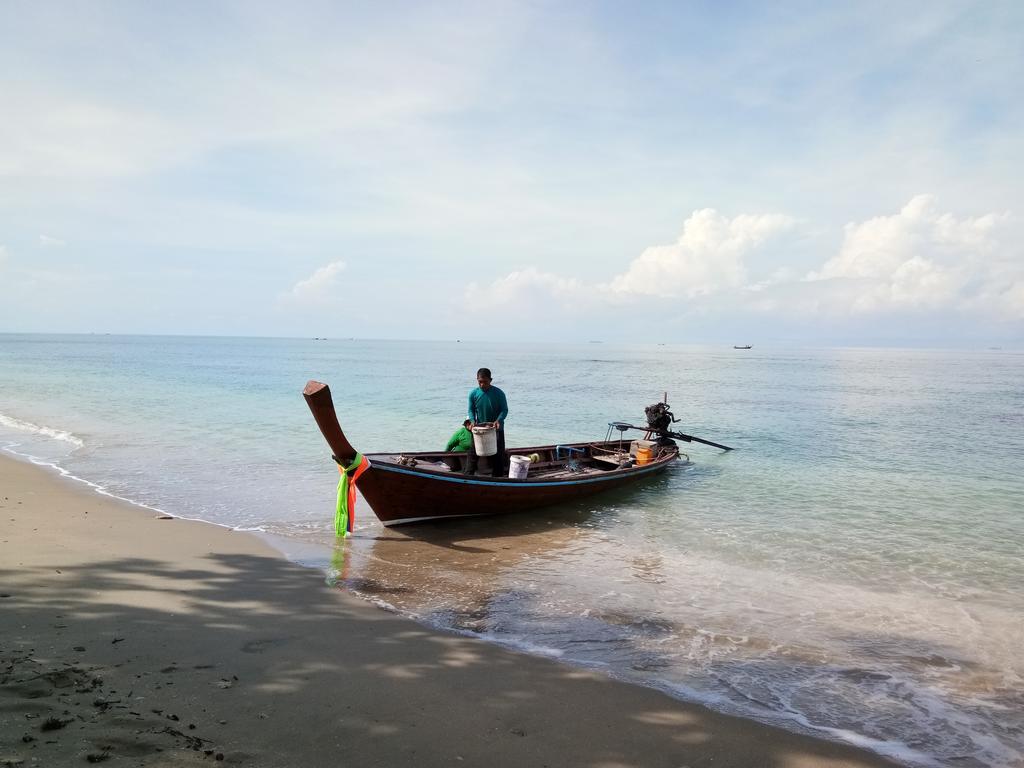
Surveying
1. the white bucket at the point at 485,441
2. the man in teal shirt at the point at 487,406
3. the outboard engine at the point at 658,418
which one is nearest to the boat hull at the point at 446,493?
the white bucket at the point at 485,441

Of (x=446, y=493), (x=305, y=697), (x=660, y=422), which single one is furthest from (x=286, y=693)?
(x=660, y=422)

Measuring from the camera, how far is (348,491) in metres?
9.84

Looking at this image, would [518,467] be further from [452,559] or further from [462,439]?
[452,559]

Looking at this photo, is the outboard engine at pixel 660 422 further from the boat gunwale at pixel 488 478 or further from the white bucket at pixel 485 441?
the white bucket at pixel 485 441

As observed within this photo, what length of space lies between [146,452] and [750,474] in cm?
1660

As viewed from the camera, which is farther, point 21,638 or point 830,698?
point 830,698

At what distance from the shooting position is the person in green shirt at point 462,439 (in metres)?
12.2

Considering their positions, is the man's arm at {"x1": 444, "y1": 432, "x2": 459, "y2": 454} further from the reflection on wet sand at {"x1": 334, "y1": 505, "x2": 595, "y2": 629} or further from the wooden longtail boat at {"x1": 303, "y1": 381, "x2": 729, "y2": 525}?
the reflection on wet sand at {"x1": 334, "y1": 505, "x2": 595, "y2": 629}

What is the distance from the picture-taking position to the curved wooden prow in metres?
8.66

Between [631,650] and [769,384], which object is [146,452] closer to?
[631,650]

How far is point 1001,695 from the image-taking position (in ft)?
19.7

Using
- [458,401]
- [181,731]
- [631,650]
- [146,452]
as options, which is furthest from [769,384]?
[181,731]

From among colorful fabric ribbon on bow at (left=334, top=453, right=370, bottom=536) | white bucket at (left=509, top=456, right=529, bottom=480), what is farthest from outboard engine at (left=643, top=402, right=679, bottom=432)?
colorful fabric ribbon on bow at (left=334, top=453, right=370, bottom=536)

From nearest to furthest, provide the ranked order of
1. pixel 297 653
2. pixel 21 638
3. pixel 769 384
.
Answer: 1. pixel 21 638
2. pixel 297 653
3. pixel 769 384
